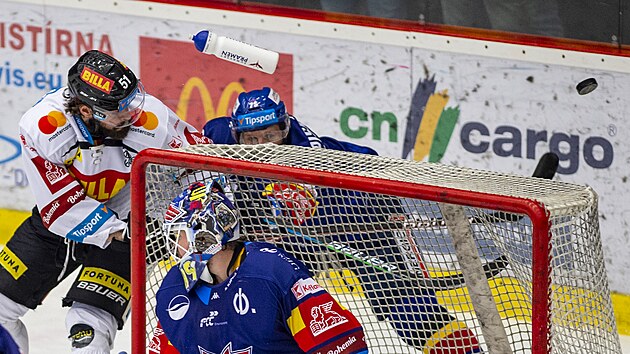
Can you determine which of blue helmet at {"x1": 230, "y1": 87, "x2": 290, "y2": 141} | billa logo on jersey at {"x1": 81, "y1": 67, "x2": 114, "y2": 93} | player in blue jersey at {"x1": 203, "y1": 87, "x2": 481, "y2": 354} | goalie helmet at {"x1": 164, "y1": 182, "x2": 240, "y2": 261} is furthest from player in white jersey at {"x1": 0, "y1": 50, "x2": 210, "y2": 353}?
goalie helmet at {"x1": 164, "y1": 182, "x2": 240, "y2": 261}

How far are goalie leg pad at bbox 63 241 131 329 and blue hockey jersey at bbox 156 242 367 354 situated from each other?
2.67 ft

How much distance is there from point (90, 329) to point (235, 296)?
3.16ft

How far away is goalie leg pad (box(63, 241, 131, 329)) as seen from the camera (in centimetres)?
375

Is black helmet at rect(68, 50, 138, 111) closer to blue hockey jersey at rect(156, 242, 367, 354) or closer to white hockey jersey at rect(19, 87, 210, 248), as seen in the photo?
white hockey jersey at rect(19, 87, 210, 248)

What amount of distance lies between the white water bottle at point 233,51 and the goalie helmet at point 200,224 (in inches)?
43.6

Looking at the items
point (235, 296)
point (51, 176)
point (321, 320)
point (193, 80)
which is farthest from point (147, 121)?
point (193, 80)

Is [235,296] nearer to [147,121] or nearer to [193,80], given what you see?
[147,121]

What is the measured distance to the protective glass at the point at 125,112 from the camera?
145 inches

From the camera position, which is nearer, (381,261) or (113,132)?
(381,261)

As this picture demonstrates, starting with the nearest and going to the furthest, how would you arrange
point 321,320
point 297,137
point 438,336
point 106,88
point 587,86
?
1. point 321,320
2. point 438,336
3. point 106,88
4. point 297,137
5. point 587,86

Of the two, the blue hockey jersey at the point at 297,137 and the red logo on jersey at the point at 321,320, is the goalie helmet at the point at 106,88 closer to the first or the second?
the blue hockey jersey at the point at 297,137

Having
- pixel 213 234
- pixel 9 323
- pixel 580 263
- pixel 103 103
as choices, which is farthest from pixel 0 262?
pixel 580 263

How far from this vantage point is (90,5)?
5.29 meters

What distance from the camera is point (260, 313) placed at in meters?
2.86
